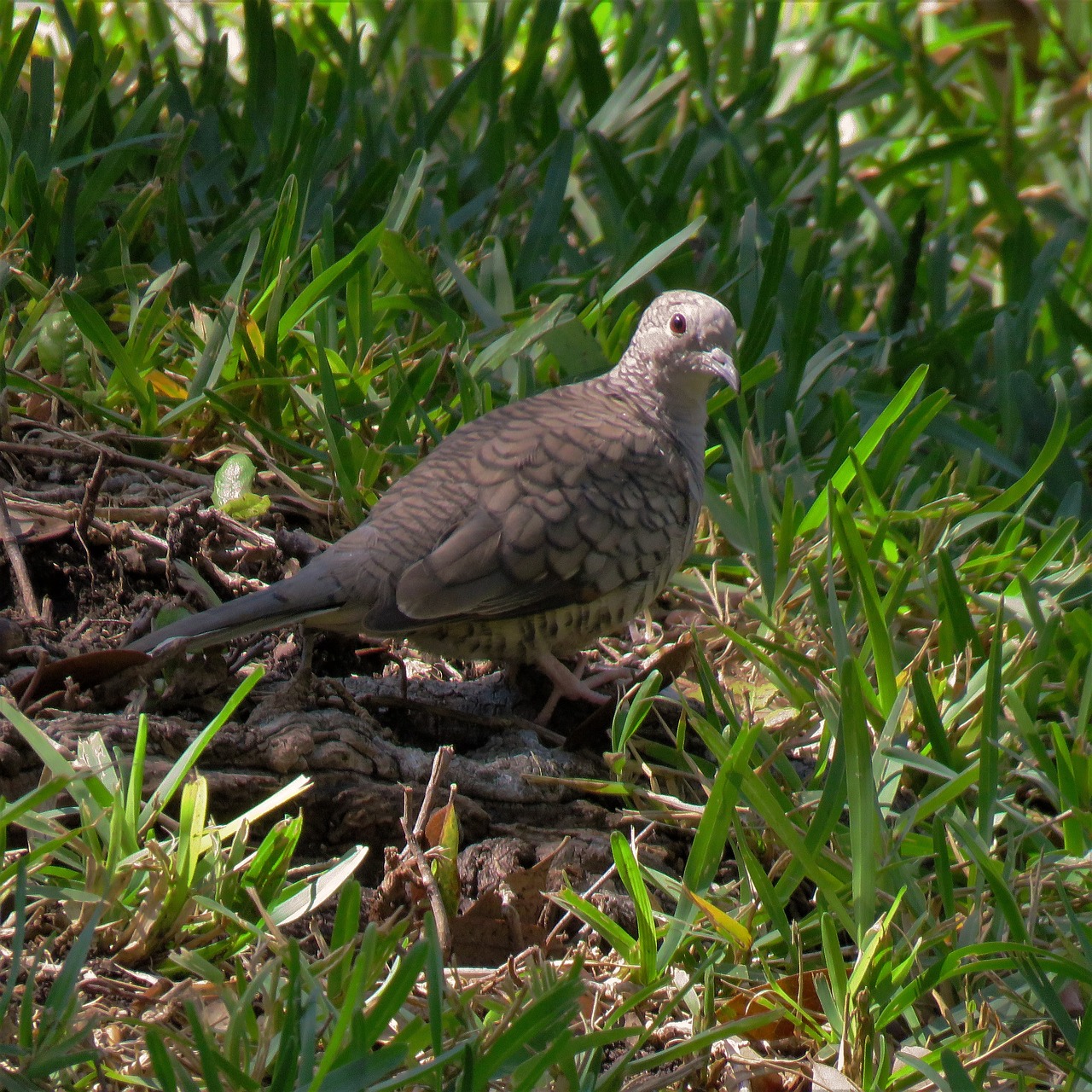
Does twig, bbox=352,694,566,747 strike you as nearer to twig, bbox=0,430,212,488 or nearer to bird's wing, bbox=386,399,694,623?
bird's wing, bbox=386,399,694,623

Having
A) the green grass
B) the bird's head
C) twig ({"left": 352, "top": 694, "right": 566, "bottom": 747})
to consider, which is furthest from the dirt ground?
the bird's head

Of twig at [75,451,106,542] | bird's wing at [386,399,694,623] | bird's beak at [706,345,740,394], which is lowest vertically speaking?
bird's wing at [386,399,694,623]

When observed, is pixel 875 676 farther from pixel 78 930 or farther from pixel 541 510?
pixel 78 930

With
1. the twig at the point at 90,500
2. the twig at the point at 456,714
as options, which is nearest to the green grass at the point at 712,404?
the twig at the point at 456,714

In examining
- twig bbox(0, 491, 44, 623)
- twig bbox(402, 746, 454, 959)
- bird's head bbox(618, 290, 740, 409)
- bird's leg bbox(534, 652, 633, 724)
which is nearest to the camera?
twig bbox(402, 746, 454, 959)

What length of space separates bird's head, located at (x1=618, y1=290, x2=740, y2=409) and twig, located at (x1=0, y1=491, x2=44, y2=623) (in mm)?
1660

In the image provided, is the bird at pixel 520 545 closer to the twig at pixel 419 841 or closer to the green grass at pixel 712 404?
the green grass at pixel 712 404

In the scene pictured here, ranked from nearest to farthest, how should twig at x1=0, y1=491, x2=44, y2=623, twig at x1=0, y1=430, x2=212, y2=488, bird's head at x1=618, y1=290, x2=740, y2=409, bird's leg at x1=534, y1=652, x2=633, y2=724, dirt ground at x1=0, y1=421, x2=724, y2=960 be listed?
dirt ground at x1=0, y1=421, x2=724, y2=960 < twig at x1=0, y1=491, x2=44, y2=623 < bird's leg at x1=534, y1=652, x2=633, y2=724 < twig at x1=0, y1=430, x2=212, y2=488 < bird's head at x1=618, y1=290, x2=740, y2=409

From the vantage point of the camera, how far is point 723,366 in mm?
3492

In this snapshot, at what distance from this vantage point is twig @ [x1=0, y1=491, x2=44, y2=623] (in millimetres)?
2982

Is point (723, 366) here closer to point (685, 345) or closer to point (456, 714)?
point (685, 345)

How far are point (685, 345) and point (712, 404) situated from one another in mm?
472

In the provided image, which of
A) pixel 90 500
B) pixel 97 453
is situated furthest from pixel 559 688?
pixel 97 453

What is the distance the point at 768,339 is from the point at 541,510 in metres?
1.54
